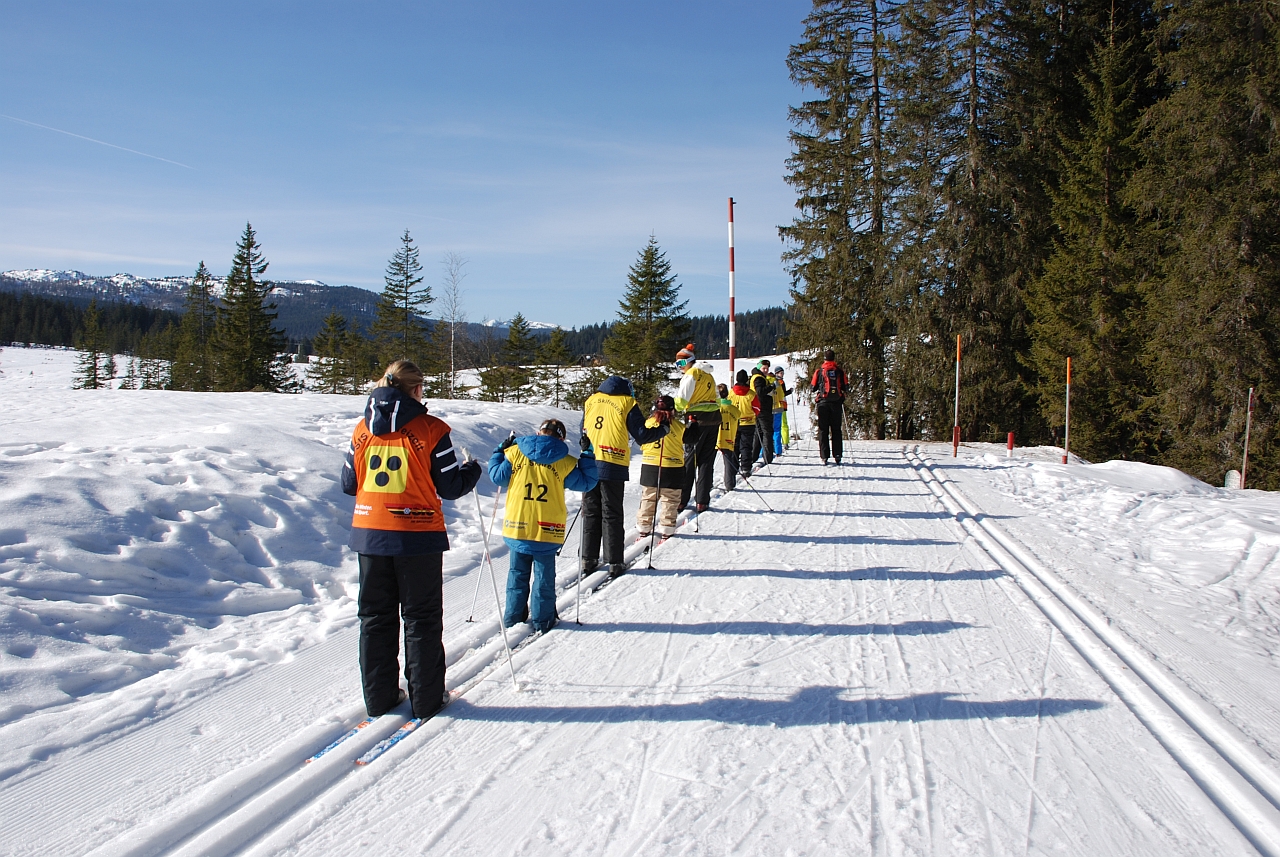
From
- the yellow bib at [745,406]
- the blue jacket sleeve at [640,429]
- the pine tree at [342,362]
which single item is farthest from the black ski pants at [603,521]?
the pine tree at [342,362]

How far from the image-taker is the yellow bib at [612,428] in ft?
22.0

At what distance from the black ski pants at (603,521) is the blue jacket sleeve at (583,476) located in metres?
1.29

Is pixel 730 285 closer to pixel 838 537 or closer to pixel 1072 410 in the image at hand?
pixel 838 537

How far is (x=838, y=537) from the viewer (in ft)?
27.4

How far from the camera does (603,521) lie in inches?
273

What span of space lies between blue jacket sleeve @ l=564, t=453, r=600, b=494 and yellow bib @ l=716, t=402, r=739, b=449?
5.73 metres

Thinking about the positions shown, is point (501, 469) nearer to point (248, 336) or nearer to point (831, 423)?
point (831, 423)

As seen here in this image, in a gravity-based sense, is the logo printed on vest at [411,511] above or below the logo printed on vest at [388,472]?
below

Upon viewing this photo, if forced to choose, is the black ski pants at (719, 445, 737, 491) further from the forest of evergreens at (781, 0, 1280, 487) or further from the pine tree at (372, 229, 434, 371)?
the pine tree at (372, 229, 434, 371)

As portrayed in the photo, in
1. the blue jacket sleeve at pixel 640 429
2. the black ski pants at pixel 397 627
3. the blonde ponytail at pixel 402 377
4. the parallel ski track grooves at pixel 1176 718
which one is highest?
the blonde ponytail at pixel 402 377

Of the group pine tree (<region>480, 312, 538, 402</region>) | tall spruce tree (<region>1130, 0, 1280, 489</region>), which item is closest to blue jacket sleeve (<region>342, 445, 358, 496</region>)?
tall spruce tree (<region>1130, 0, 1280, 489</region>)

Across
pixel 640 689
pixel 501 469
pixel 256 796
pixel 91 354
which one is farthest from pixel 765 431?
pixel 91 354

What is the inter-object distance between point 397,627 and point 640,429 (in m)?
3.46

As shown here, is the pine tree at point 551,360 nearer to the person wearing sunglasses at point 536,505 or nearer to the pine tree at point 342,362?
the pine tree at point 342,362
